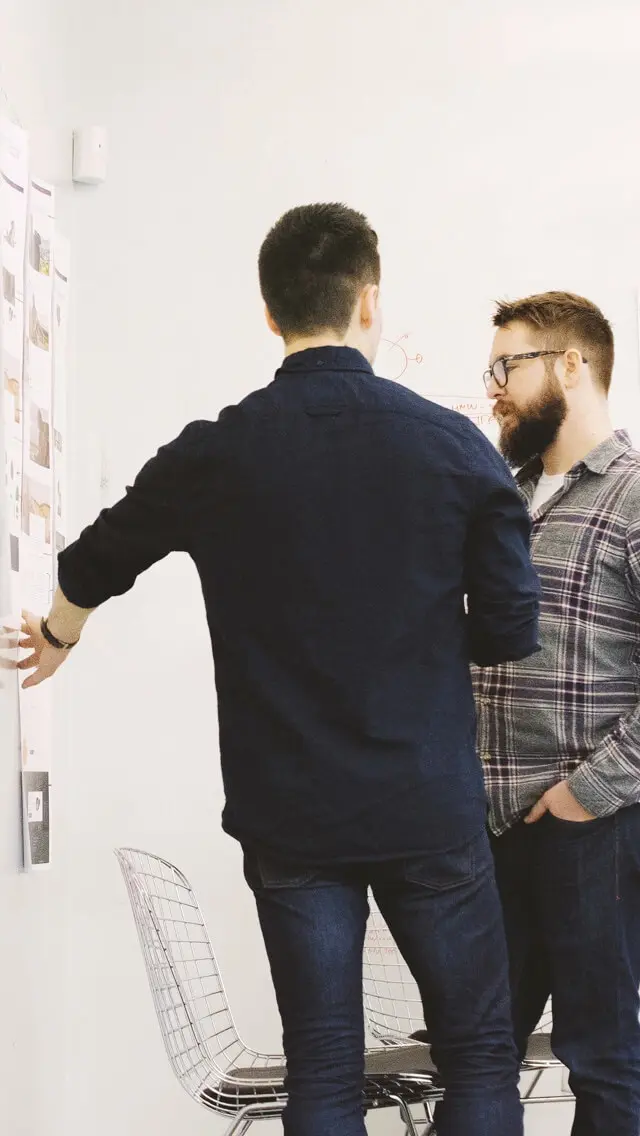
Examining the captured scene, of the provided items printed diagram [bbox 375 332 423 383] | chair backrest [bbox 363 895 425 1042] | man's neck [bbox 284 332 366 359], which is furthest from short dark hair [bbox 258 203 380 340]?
chair backrest [bbox 363 895 425 1042]

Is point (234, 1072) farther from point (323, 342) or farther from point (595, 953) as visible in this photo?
point (323, 342)

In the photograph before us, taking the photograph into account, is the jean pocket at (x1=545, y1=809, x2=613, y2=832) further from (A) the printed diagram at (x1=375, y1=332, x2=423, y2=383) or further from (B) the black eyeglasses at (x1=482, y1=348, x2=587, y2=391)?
(A) the printed diagram at (x1=375, y1=332, x2=423, y2=383)

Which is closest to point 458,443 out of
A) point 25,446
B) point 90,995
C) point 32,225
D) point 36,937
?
point 25,446

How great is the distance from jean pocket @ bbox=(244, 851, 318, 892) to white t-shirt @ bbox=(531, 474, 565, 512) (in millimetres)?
778

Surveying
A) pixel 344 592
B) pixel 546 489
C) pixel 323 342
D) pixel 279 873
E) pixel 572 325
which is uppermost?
pixel 572 325

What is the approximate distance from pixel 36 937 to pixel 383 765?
1087mm

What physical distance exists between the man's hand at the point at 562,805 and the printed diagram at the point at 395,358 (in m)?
1.44

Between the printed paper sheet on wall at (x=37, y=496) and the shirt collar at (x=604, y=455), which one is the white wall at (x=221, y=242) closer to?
the printed paper sheet on wall at (x=37, y=496)

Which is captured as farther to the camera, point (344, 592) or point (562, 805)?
point (562, 805)

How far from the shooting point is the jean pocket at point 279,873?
4.88 feet

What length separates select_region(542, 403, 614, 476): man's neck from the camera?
200 cm

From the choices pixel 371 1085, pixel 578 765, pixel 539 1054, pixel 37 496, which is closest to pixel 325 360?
pixel 578 765

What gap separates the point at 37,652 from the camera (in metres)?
1.83

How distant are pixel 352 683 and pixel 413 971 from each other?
1.24 ft
